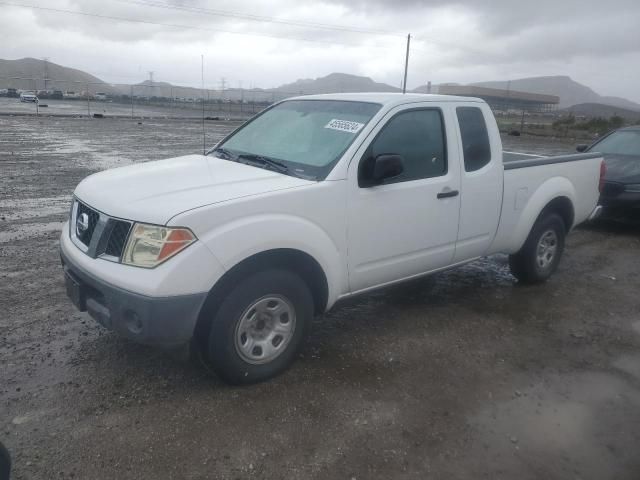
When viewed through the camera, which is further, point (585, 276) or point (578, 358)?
point (585, 276)

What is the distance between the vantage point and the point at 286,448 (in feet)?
9.77

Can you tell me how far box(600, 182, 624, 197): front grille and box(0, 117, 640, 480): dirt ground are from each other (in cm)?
296

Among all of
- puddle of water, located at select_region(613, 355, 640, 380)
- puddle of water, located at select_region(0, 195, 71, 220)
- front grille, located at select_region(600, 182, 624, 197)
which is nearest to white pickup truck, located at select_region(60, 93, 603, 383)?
puddle of water, located at select_region(613, 355, 640, 380)

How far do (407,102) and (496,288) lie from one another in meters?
2.52

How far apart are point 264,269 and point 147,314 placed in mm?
782

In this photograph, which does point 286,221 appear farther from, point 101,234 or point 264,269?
point 101,234

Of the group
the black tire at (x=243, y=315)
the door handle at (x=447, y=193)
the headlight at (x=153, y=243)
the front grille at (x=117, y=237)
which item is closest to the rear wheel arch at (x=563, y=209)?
the door handle at (x=447, y=193)

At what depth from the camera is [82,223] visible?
3580mm

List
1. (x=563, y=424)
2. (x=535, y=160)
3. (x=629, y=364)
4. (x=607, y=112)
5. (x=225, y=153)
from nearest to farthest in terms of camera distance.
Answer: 1. (x=563, y=424)
2. (x=629, y=364)
3. (x=225, y=153)
4. (x=535, y=160)
5. (x=607, y=112)

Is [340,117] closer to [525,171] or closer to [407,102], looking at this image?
[407,102]

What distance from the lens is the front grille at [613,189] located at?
812cm

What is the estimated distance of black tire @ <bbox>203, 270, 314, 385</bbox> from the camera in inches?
128

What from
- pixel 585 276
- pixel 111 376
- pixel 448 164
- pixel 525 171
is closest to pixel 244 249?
pixel 111 376

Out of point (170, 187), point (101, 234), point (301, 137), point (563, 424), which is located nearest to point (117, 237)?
point (101, 234)
